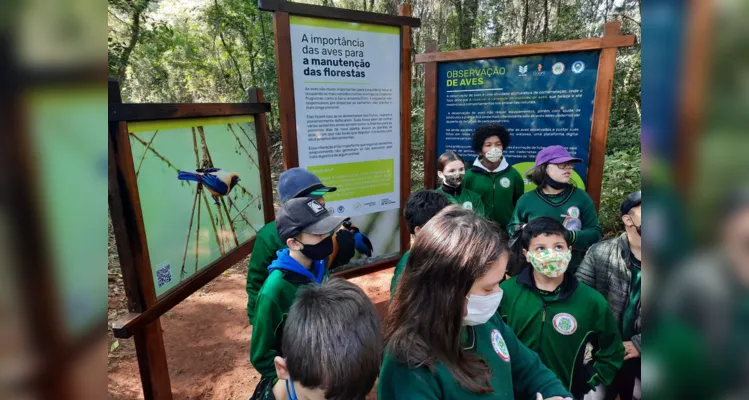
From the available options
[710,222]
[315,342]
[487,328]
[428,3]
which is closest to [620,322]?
[487,328]

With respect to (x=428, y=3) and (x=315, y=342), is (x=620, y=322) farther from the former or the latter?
(x=428, y=3)

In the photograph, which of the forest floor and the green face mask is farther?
the forest floor

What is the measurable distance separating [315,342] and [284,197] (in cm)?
158

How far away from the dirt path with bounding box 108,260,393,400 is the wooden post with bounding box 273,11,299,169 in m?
2.03

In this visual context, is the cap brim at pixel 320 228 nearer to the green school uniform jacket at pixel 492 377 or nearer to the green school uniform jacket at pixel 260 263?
the green school uniform jacket at pixel 260 263

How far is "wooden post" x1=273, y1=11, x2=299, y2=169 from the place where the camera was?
10.8 ft

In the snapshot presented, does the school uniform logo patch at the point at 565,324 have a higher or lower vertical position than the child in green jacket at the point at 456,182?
lower

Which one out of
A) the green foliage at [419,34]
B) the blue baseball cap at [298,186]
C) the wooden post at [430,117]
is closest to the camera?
the blue baseball cap at [298,186]

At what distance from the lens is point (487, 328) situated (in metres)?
1.68

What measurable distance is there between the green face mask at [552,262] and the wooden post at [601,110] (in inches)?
72.6

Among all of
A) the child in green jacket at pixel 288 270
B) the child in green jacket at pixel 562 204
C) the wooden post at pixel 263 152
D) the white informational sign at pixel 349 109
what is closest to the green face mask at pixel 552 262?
the child in green jacket at pixel 562 204

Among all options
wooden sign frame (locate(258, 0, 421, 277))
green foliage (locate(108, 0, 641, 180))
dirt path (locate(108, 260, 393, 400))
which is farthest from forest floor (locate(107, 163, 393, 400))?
green foliage (locate(108, 0, 641, 180))

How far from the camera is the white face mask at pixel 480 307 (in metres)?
1.57

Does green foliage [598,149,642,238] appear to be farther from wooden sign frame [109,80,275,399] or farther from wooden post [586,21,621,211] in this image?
wooden sign frame [109,80,275,399]
